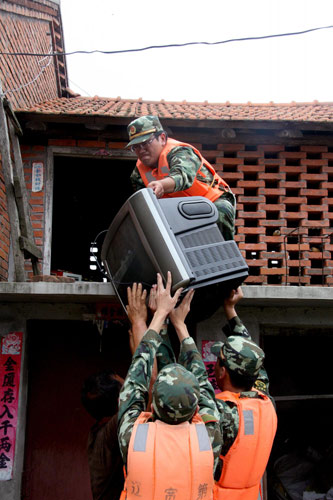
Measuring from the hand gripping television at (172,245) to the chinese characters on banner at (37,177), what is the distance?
2753 millimetres

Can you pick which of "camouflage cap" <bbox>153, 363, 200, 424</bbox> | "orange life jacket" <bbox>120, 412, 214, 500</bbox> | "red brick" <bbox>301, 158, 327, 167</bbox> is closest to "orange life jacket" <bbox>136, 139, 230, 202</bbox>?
"camouflage cap" <bbox>153, 363, 200, 424</bbox>

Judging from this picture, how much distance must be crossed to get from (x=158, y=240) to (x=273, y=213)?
324 centimetres

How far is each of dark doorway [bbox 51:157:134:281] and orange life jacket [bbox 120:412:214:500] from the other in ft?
13.9

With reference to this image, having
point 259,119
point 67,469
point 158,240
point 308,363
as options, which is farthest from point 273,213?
point 67,469

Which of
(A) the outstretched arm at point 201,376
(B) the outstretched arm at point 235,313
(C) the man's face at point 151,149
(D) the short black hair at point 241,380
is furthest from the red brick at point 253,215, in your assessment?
(A) the outstretched arm at point 201,376

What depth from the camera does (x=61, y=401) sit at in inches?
201

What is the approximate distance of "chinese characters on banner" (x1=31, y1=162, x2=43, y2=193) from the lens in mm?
5316

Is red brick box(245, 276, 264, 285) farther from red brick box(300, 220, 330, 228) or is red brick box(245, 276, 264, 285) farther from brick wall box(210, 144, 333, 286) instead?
red brick box(300, 220, 330, 228)

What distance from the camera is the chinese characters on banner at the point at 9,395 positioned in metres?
4.40

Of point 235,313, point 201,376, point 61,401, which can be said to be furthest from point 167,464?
point 61,401

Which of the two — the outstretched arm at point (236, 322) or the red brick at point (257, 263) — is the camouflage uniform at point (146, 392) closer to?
the outstretched arm at point (236, 322)

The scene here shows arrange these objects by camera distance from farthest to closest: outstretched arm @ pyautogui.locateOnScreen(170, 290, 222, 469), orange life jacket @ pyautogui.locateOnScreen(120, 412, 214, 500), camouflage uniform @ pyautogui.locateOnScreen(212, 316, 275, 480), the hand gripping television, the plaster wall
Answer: the plaster wall
camouflage uniform @ pyautogui.locateOnScreen(212, 316, 275, 480)
the hand gripping television
outstretched arm @ pyautogui.locateOnScreen(170, 290, 222, 469)
orange life jacket @ pyautogui.locateOnScreen(120, 412, 214, 500)

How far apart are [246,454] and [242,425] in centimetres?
17

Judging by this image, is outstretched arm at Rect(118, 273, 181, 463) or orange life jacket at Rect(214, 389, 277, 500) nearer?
outstretched arm at Rect(118, 273, 181, 463)
